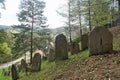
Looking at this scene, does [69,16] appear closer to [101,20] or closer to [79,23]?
[79,23]

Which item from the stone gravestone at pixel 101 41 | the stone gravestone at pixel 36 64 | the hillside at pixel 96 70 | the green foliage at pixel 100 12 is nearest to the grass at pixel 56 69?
the hillside at pixel 96 70

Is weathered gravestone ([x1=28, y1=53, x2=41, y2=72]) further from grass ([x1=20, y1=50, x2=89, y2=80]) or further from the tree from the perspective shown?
the tree

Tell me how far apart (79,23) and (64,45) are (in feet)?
94.0

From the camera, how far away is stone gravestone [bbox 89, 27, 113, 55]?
1419cm

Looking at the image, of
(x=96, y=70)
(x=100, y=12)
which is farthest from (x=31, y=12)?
(x=96, y=70)

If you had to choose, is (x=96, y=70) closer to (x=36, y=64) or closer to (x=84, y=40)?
(x=84, y=40)

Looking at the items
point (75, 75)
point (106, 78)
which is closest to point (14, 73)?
point (75, 75)

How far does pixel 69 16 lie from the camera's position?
45281 millimetres

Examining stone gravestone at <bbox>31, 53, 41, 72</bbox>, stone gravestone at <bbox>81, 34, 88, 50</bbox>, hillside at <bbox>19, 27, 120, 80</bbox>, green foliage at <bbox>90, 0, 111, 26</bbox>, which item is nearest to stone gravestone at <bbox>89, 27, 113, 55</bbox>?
hillside at <bbox>19, 27, 120, 80</bbox>

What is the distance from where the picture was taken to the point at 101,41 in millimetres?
14242

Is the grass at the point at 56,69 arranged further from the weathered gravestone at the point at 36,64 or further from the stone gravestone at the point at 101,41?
the weathered gravestone at the point at 36,64

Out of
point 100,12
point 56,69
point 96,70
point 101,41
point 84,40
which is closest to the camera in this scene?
point 96,70

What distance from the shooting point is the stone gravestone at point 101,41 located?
14.2m

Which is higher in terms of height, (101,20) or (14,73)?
(101,20)
